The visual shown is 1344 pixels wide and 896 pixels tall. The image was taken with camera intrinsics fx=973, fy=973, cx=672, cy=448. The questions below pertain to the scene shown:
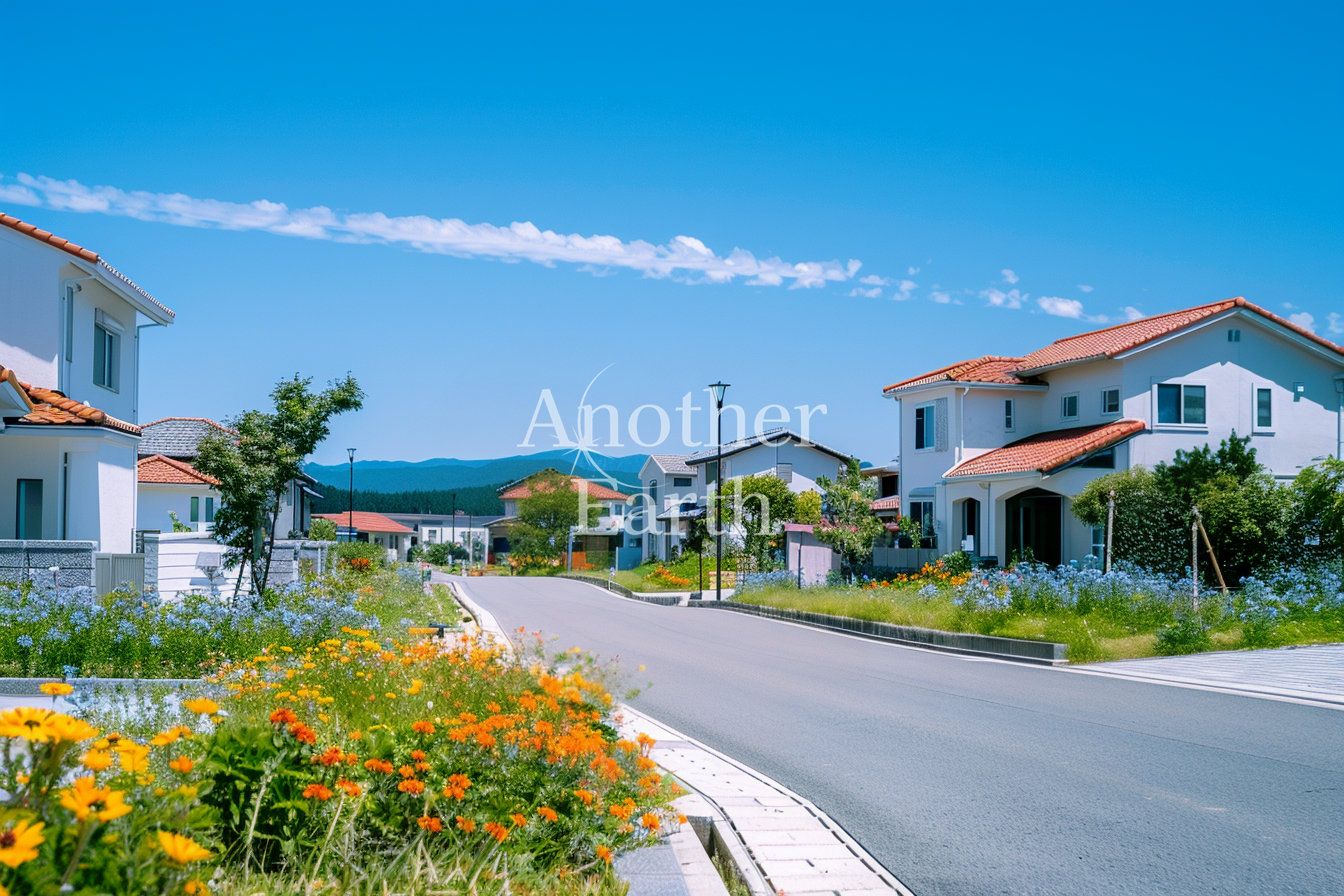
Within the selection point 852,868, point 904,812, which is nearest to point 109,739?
point 852,868

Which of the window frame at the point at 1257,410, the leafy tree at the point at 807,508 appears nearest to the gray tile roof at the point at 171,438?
the leafy tree at the point at 807,508

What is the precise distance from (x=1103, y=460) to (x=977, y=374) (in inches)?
242

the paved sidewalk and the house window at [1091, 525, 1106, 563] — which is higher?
the house window at [1091, 525, 1106, 563]

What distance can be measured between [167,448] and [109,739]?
44893 mm

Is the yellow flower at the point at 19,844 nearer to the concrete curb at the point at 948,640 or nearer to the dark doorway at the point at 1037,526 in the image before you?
the concrete curb at the point at 948,640

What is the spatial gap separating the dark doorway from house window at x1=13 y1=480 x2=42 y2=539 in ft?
81.8

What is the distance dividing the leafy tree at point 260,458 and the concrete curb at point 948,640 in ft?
39.3

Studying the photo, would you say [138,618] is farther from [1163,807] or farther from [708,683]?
[1163,807]

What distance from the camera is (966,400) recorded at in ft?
106

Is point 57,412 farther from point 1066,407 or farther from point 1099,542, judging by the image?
point 1066,407

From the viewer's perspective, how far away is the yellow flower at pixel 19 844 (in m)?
2.27

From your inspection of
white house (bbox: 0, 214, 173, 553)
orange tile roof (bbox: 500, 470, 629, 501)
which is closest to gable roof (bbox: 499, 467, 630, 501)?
orange tile roof (bbox: 500, 470, 629, 501)

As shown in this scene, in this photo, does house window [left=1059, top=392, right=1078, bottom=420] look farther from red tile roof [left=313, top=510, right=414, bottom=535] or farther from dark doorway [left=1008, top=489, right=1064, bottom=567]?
red tile roof [left=313, top=510, right=414, bottom=535]

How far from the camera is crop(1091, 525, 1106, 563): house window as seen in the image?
2685 centimetres
